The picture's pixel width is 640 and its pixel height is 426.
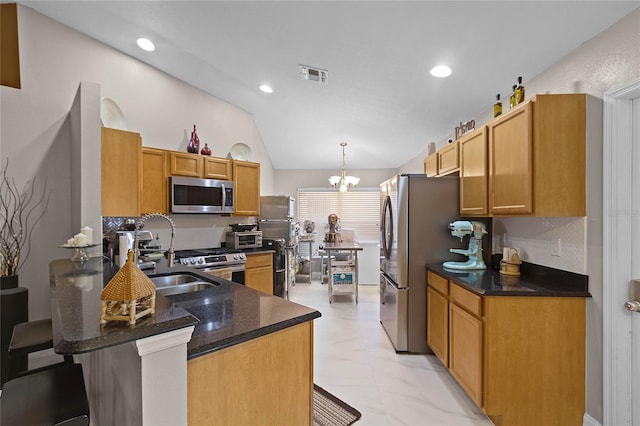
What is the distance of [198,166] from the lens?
3.88 m

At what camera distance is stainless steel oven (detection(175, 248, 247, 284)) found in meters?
3.47

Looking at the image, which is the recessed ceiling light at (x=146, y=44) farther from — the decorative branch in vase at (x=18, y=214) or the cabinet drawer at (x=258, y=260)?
the cabinet drawer at (x=258, y=260)

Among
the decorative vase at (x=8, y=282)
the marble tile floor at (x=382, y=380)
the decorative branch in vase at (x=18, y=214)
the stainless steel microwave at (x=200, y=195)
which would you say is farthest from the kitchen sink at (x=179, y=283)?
the stainless steel microwave at (x=200, y=195)

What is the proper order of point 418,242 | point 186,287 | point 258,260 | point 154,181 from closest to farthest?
point 186,287 < point 418,242 < point 154,181 < point 258,260

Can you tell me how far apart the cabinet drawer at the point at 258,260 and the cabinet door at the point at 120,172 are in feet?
4.84

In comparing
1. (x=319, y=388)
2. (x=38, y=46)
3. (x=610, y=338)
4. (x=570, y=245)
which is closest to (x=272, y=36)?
(x=38, y=46)

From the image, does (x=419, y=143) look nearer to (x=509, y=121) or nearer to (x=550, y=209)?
(x=509, y=121)

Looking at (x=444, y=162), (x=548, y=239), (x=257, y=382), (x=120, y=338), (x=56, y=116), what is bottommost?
(x=257, y=382)

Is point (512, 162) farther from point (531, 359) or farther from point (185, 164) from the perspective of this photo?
point (185, 164)

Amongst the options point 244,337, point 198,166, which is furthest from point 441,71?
point 198,166

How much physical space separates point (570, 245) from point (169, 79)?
4452mm

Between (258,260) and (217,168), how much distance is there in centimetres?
136

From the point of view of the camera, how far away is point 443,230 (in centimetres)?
294

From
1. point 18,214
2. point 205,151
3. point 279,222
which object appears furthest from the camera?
point 279,222
